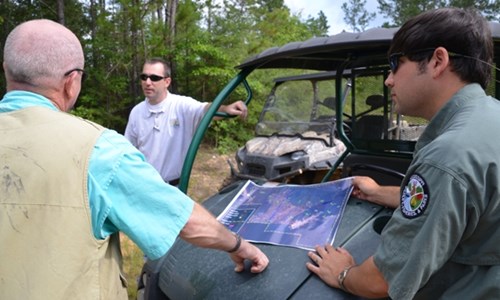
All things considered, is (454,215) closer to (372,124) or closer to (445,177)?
(445,177)

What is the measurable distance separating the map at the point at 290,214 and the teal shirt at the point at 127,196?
64cm

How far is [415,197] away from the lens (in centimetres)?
133

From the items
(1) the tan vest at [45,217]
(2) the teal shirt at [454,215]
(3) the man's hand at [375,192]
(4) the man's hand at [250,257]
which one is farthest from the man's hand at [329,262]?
(1) the tan vest at [45,217]

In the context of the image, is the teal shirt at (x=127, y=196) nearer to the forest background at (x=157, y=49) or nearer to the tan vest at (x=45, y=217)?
the tan vest at (x=45, y=217)

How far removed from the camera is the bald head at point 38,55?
1.57m

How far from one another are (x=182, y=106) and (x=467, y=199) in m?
3.06

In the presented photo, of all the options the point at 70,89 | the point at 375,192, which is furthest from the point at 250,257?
the point at 70,89

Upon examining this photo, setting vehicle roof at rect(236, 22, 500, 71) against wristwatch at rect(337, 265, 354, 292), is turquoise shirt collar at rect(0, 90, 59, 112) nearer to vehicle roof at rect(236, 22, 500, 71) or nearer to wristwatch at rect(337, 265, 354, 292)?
wristwatch at rect(337, 265, 354, 292)

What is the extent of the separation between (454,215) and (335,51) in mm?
1613

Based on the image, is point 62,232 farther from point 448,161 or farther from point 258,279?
point 448,161

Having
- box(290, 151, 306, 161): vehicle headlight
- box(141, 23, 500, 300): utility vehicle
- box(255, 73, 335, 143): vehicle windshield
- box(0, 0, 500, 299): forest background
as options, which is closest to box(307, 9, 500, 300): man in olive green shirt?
box(141, 23, 500, 300): utility vehicle

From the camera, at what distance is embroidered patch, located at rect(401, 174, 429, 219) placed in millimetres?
1293

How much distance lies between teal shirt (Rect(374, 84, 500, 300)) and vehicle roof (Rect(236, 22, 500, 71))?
2.22 feet

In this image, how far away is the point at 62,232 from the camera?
1.38 m
